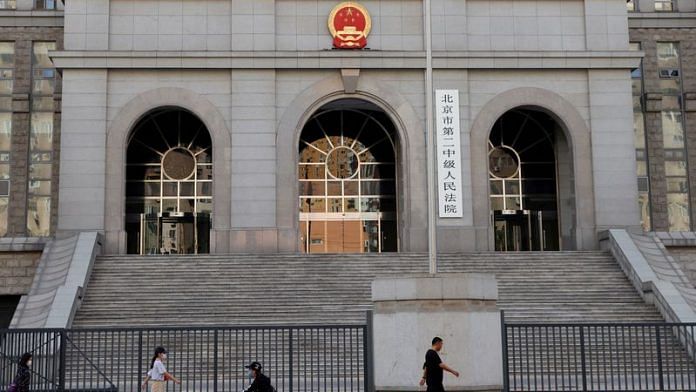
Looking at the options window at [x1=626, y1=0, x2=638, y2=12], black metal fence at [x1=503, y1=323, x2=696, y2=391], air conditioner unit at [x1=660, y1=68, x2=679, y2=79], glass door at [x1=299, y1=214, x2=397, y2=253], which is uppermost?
window at [x1=626, y1=0, x2=638, y2=12]

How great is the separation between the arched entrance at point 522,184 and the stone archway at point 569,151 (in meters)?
2.89

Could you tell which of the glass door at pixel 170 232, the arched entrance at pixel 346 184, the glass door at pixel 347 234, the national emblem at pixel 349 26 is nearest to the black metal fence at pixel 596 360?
the national emblem at pixel 349 26

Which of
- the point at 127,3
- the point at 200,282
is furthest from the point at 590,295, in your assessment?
the point at 127,3

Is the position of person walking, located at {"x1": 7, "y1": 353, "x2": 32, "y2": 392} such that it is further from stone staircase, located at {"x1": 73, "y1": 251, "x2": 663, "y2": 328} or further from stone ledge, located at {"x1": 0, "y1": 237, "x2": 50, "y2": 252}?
stone ledge, located at {"x1": 0, "y1": 237, "x2": 50, "y2": 252}

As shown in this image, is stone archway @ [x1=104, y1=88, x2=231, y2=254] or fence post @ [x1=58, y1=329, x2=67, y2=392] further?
stone archway @ [x1=104, y1=88, x2=231, y2=254]

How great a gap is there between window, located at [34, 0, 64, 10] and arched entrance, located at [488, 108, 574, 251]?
20533mm

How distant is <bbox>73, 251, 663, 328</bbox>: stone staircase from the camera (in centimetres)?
2562

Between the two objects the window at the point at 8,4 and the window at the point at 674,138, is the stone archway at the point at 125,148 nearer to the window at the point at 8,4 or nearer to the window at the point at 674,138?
the window at the point at 8,4

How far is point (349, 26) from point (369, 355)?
22104 millimetres

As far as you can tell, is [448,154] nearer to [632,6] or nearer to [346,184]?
[346,184]

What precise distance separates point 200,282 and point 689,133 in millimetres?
24545

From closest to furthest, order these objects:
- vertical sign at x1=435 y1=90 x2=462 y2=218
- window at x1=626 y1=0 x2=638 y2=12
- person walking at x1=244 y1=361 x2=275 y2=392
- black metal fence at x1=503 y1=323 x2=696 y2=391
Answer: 1. person walking at x1=244 y1=361 x2=275 y2=392
2. black metal fence at x1=503 y1=323 x2=696 y2=391
3. vertical sign at x1=435 y1=90 x2=462 y2=218
4. window at x1=626 y1=0 x2=638 y2=12

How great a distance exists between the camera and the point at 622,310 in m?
26.4

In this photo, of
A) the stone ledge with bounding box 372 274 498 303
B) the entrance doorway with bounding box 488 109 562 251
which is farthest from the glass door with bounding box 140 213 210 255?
the stone ledge with bounding box 372 274 498 303
